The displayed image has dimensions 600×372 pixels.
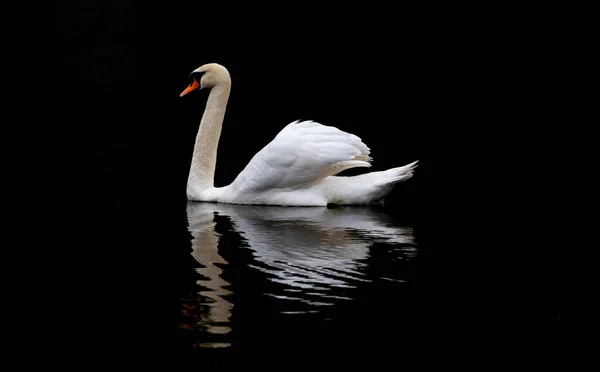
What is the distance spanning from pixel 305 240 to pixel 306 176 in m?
1.69

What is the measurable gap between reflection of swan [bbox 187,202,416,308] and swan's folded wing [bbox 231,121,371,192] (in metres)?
0.28

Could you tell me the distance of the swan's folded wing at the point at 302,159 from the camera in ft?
36.8

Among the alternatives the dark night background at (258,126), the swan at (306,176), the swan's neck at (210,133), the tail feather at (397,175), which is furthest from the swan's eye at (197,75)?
the tail feather at (397,175)

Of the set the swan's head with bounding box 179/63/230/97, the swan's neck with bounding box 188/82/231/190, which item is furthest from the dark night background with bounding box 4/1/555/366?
the swan's head with bounding box 179/63/230/97

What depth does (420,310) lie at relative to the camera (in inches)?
299

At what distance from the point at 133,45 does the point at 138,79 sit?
19.7 feet

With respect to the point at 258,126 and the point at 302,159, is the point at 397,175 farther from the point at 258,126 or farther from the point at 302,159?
the point at 258,126

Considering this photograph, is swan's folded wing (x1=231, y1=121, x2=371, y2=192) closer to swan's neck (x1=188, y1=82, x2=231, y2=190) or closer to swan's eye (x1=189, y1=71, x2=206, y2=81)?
swan's neck (x1=188, y1=82, x2=231, y2=190)

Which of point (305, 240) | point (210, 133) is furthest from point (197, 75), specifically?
point (305, 240)

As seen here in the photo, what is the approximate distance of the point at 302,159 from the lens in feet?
36.7

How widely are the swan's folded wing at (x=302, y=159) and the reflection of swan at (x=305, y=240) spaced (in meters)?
0.28

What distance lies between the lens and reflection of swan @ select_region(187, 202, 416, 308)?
8.41m

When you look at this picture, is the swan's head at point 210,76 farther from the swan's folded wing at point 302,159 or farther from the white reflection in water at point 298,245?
the white reflection in water at point 298,245

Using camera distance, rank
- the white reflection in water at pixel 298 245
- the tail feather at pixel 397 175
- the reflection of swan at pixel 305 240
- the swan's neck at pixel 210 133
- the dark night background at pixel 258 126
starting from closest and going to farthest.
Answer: the dark night background at pixel 258 126, the white reflection in water at pixel 298 245, the reflection of swan at pixel 305 240, the tail feather at pixel 397 175, the swan's neck at pixel 210 133
